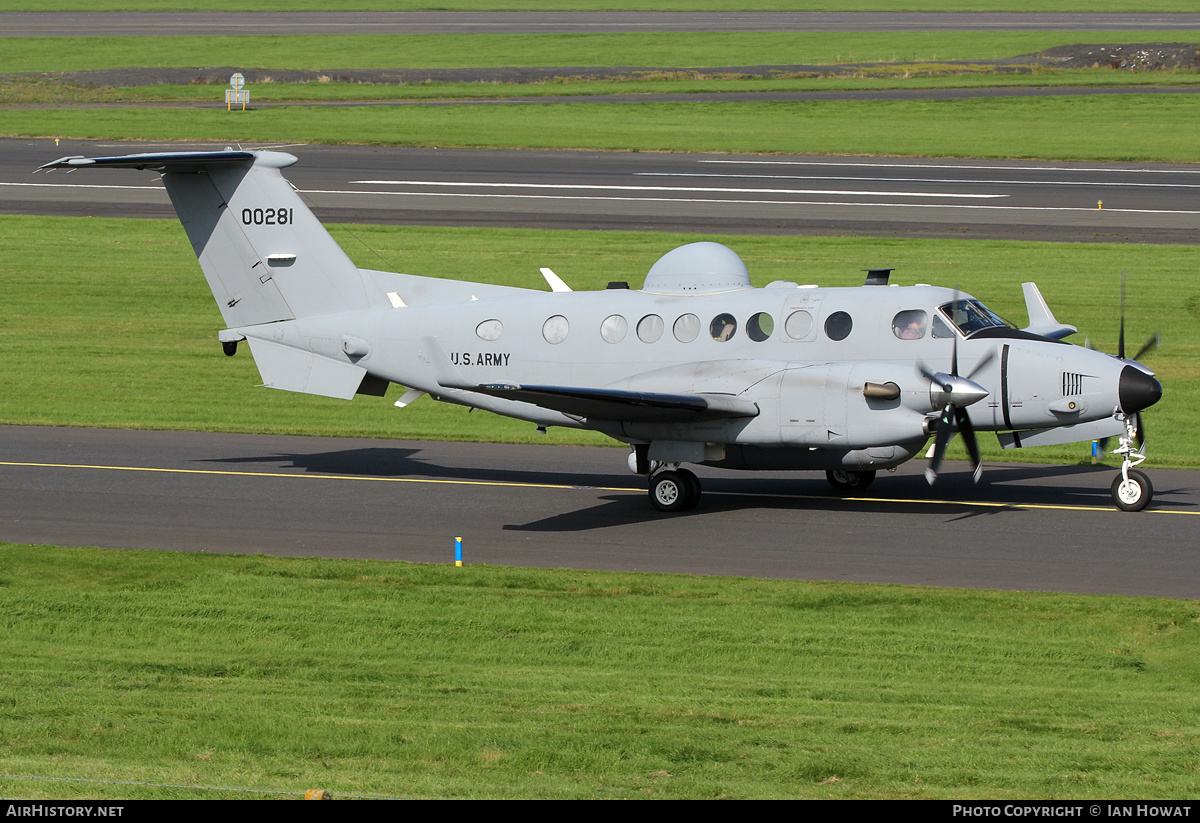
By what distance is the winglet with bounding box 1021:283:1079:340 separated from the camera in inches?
799

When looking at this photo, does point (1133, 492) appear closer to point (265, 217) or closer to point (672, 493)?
point (672, 493)

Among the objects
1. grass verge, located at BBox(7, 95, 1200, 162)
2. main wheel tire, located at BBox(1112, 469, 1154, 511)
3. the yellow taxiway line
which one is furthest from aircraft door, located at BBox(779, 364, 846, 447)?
grass verge, located at BBox(7, 95, 1200, 162)

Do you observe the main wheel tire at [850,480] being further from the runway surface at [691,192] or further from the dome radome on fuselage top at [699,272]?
the runway surface at [691,192]

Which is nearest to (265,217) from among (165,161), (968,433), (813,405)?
(165,161)

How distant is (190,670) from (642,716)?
4.57 metres

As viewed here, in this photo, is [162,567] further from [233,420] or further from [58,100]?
[58,100]

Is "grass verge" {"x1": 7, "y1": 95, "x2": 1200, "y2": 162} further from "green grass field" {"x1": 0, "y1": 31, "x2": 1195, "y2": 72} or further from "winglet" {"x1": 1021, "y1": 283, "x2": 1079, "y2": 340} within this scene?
"winglet" {"x1": 1021, "y1": 283, "x2": 1079, "y2": 340}

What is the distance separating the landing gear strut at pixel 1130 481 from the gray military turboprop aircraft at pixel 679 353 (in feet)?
0.11

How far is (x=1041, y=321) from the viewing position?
2081 centimetres

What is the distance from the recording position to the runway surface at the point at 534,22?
93688 millimetres

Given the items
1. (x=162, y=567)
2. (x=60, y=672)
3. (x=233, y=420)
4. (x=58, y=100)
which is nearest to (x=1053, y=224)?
(x=233, y=420)

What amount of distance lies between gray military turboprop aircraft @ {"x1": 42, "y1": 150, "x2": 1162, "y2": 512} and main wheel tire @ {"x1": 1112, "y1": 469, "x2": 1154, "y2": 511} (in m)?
0.03

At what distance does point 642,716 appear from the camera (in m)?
11.0

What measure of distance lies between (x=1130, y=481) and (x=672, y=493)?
21.9ft
